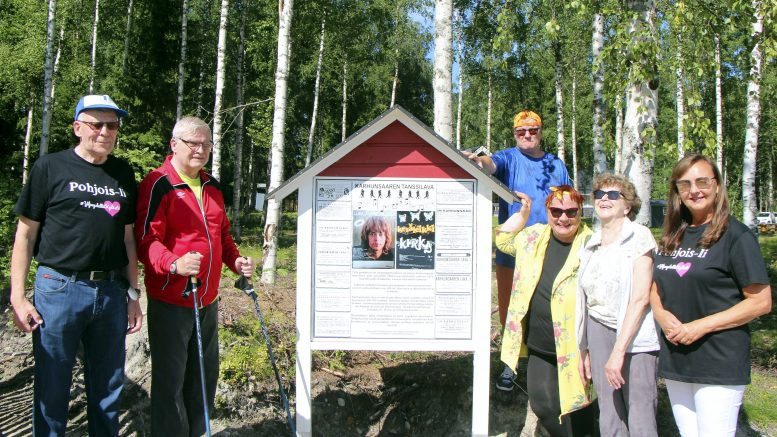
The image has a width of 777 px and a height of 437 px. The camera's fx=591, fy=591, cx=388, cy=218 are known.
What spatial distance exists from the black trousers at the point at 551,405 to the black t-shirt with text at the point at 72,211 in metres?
2.65

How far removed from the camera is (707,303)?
9.77ft

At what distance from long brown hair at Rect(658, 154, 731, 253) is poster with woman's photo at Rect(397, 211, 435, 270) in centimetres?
143

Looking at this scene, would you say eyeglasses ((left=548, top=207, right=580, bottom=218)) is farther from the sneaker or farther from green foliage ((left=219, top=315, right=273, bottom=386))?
green foliage ((left=219, top=315, right=273, bottom=386))

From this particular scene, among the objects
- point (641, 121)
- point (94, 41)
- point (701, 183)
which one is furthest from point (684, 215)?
point (94, 41)

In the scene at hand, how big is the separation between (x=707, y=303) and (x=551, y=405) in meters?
1.20

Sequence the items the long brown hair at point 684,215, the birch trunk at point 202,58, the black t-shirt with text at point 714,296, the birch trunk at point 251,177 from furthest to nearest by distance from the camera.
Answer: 1. the birch trunk at point 251,177
2. the birch trunk at point 202,58
3. the long brown hair at point 684,215
4. the black t-shirt with text at point 714,296

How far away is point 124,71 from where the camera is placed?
68.7 ft

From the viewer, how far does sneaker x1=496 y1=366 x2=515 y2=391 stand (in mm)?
4848

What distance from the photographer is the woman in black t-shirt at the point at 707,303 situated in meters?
2.91

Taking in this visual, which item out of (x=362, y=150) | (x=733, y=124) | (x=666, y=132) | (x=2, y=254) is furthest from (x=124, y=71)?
(x=733, y=124)

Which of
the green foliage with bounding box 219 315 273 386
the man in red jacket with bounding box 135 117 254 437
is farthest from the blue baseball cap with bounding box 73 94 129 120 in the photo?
the green foliage with bounding box 219 315 273 386

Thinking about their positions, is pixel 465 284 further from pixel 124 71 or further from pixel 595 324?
pixel 124 71

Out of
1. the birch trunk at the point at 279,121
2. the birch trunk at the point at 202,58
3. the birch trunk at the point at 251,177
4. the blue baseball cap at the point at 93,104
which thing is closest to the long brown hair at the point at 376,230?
the blue baseball cap at the point at 93,104

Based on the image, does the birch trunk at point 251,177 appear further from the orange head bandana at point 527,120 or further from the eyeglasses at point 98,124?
the eyeglasses at point 98,124
